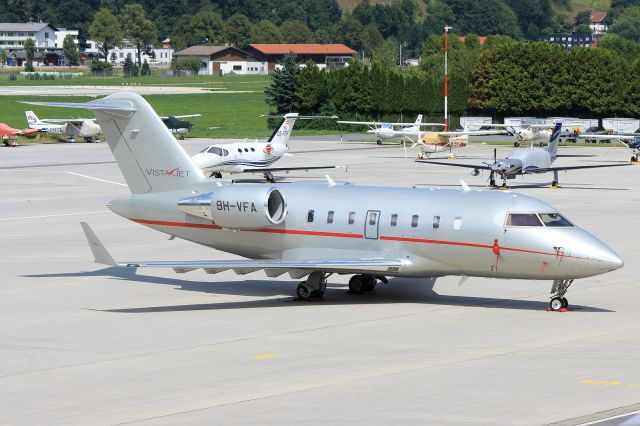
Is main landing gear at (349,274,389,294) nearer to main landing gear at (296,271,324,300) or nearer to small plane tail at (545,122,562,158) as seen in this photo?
main landing gear at (296,271,324,300)

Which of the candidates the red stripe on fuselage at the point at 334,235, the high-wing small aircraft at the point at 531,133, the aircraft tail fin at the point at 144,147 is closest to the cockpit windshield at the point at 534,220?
the red stripe on fuselage at the point at 334,235

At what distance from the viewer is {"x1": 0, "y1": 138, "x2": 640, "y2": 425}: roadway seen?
19312 mm

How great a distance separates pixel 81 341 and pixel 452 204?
9.19m

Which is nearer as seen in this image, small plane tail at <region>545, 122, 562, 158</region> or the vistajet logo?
the vistajet logo

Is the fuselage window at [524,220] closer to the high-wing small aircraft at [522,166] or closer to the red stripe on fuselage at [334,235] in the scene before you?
the red stripe on fuselage at [334,235]

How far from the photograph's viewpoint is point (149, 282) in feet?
108

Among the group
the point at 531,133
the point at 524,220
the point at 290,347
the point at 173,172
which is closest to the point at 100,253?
the point at 173,172

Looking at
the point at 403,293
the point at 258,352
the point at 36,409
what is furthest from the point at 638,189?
the point at 36,409

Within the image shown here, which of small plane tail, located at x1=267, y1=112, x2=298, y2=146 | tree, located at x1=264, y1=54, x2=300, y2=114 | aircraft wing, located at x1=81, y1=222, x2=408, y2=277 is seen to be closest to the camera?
aircraft wing, located at x1=81, y1=222, x2=408, y2=277

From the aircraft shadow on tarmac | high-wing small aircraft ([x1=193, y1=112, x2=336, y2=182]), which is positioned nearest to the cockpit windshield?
the aircraft shadow on tarmac

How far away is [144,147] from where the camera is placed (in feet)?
106

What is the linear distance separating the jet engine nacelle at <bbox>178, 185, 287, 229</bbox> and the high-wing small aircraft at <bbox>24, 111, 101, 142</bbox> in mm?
67950

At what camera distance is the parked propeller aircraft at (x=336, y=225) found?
27.5m

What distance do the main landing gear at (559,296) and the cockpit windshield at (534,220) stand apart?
4.39 feet
